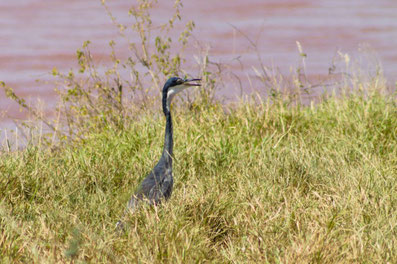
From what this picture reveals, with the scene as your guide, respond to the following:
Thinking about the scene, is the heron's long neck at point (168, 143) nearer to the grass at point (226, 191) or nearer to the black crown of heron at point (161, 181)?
the black crown of heron at point (161, 181)

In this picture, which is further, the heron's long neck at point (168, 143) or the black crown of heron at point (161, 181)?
the heron's long neck at point (168, 143)

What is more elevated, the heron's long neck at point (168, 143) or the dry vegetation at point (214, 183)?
the heron's long neck at point (168, 143)

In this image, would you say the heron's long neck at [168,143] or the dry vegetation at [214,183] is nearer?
the dry vegetation at [214,183]

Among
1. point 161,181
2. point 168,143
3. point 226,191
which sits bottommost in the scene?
point 226,191

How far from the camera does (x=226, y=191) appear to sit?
20.3 feet

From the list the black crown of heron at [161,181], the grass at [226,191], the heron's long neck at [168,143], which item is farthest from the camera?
the heron's long neck at [168,143]

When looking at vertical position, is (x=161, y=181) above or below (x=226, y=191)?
above

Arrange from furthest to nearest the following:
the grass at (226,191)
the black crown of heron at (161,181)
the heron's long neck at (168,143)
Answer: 1. the heron's long neck at (168,143)
2. the black crown of heron at (161,181)
3. the grass at (226,191)

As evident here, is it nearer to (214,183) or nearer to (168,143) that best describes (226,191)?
(214,183)

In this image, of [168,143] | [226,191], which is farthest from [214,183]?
[168,143]

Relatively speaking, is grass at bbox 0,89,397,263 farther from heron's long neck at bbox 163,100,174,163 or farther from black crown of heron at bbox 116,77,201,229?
heron's long neck at bbox 163,100,174,163

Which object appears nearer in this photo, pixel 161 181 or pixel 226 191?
pixel 161 181

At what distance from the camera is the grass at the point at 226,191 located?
15.8 ft

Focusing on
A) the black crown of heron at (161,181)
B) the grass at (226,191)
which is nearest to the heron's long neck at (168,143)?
the black crown of heron at (161,181)
